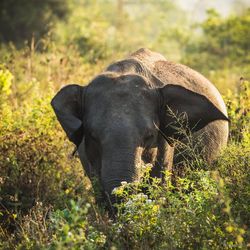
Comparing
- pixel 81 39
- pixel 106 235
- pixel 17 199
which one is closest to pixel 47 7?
pixel 81 39

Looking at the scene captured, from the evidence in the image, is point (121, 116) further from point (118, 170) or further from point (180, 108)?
point (180, 108)

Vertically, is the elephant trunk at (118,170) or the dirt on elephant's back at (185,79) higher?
the dirt on elephant's back at (185,79)

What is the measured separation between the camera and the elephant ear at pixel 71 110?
8250mm

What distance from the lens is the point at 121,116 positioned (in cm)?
776

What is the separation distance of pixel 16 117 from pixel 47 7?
23.2 meters

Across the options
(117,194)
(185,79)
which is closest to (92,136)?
(117,194)

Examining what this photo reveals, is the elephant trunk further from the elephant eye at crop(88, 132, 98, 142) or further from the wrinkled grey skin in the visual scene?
the elephant eye at crop(88, 132, 98, 142)

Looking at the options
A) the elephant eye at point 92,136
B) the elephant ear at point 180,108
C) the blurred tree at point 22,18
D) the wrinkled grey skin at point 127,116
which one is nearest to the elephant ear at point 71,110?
the wrinkled grey skin at point 127,116

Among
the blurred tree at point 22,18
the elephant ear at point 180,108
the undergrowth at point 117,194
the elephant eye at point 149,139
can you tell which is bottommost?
the undergrowth at point 117,194

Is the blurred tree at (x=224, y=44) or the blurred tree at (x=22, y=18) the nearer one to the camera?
the blurred tree at (x=224, y=44)

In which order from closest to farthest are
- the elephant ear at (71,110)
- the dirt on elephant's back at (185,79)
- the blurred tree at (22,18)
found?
the elephant ear at (71,110)
the dirt on elephant's back at (185,79)
the blurred tree at (22,18)

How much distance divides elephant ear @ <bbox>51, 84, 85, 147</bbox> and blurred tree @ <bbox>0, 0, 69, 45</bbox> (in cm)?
2489

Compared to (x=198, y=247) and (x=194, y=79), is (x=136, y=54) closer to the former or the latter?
(x=194, y=79)

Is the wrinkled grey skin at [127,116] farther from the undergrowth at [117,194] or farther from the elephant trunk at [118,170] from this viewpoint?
the undergrowth at [117,194]
